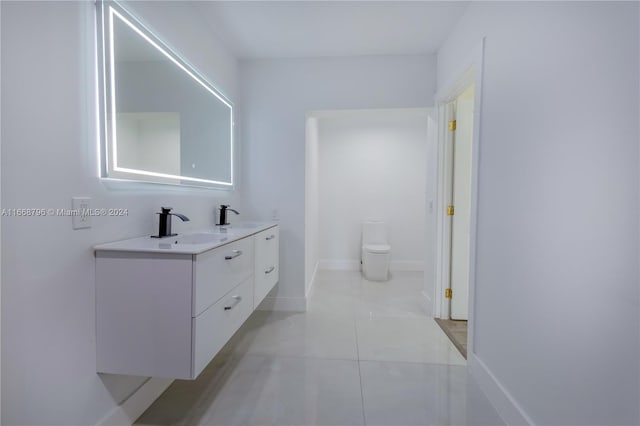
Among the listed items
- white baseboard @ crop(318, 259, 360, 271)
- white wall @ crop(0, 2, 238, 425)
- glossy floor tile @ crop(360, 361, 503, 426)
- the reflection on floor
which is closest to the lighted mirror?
white wall @ crop(0, 2, 238, 425)

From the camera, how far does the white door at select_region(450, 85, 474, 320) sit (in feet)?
7.93

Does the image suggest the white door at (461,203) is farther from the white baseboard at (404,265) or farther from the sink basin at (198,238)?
the sink basin at (198,238)

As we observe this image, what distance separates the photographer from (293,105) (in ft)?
8.82

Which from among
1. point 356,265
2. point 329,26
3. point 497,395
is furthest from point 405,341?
point 329,26

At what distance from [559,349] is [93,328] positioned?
75.6 inches

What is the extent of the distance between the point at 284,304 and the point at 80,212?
201cm

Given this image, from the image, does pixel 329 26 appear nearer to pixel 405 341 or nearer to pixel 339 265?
pixel 405 341

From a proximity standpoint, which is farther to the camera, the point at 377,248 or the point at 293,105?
the point at 377,248

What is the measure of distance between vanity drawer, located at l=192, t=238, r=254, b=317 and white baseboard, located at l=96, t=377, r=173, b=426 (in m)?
0.70

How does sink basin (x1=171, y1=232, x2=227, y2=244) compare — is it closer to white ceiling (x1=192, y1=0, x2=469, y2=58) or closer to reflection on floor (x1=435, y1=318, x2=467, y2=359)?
white ceiling (x1=192, y1=0, x2=469, y2=58)

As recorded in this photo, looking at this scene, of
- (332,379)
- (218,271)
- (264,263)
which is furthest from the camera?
(264,263)

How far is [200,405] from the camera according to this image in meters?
1.48

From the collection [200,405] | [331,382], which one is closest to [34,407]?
[200,405]

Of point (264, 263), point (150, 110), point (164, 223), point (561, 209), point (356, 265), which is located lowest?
point (356, 265)
